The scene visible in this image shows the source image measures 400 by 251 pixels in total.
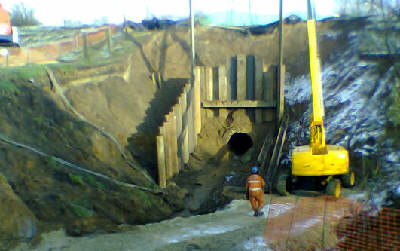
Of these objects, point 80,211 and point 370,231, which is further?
point 80,211

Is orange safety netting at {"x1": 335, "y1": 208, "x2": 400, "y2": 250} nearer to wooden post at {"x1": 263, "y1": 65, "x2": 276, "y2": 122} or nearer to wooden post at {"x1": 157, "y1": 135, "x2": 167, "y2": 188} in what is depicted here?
wooden post at {"x1": 157, "y1": 135, "x2": 167, "y2": 188}

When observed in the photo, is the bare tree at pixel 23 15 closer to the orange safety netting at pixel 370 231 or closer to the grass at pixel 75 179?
the grass at pixel 75 179

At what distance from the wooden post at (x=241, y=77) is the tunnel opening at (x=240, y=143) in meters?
1.97

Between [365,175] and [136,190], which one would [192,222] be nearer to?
[136,190]

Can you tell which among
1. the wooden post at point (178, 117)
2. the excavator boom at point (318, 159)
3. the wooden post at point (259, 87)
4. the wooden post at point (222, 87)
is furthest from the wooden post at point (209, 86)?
the excavator boom at point (318, 159)

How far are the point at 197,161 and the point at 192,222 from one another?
625 centimetres

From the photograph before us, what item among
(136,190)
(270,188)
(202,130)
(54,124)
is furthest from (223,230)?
(202,130)

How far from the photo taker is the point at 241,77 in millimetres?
16438

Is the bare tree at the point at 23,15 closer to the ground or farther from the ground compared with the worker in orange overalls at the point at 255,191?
farther from the ground

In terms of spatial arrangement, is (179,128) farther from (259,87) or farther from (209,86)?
(259,87)

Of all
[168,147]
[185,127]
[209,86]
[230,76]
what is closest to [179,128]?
[185,127]

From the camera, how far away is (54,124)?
1142 cm

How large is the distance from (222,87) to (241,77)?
85 cm

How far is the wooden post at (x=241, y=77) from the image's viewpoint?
1642cm
